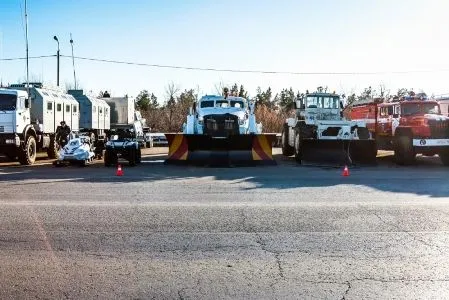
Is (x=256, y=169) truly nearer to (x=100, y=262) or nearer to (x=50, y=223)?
(x=50, y=223)

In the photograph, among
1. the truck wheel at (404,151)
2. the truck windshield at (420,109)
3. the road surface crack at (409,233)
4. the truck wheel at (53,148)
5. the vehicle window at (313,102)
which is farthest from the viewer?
the truck wheel at (53,148)

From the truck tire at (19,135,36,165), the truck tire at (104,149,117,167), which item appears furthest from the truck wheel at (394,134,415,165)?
the truck tire at (19,135,36,165)

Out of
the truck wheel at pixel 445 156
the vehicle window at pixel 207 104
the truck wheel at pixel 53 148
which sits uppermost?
Result: the vehicle window at pixel 207 104

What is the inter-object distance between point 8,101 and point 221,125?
8.32m

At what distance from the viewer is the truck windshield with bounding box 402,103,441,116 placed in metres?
22.4

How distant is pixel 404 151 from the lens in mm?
21641

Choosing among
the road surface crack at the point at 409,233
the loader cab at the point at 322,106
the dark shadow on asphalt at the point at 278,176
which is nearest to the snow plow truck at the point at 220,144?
the dark shadow on asphalt at the point at 278,176

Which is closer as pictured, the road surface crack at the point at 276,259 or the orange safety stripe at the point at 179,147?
the road surface crack at the point at 276,259

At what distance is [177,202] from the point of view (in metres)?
11.1

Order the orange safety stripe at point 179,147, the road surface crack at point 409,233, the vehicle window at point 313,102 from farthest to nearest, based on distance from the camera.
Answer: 1. the vehicle window at point 313,102
2. the orange safety stripe at point 179,147
3. the road surface crack at point 409,233

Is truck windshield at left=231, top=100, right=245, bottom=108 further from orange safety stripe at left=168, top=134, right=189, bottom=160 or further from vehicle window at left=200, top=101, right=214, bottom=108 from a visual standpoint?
orange safety stripe at left=168, top=134, right=189, bottom=160

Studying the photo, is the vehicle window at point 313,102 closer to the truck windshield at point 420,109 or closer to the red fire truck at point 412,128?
the red fire truck at point 412,128

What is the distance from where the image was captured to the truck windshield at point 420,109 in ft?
73.3

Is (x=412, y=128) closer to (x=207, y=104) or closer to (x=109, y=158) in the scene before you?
(x=207, y=104)
